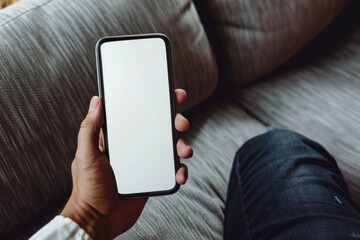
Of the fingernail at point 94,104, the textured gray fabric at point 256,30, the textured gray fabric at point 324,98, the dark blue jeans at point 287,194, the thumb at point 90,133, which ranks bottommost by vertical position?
the textured gray fabric at point 324,98

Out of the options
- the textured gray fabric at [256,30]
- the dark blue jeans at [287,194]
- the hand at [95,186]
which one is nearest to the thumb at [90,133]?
the hand at [95,186]

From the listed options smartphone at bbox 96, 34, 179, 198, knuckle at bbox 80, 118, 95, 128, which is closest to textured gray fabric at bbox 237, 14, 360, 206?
A: smartphone at bbox 96, 34, 179, 198

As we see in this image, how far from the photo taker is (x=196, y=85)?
32.3 inches

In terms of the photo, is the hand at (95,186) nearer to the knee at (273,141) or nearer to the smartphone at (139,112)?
the smartphone at (139,112)

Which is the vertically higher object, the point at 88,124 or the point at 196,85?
the point at 88,124

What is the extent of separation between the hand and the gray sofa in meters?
0.04

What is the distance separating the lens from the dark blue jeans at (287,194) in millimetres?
609

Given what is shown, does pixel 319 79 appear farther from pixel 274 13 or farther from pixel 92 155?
pixel 92 155

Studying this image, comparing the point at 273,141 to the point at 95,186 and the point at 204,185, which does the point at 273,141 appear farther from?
the point at 95,186

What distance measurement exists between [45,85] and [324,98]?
573mm

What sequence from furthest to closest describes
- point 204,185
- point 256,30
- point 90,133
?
point 256,30 < point 204,185 < point 90,133

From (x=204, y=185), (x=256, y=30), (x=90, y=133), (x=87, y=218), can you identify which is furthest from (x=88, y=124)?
(x=256, y=30)

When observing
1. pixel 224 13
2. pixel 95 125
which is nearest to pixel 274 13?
pixel 224 13

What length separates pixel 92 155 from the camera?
577mm
